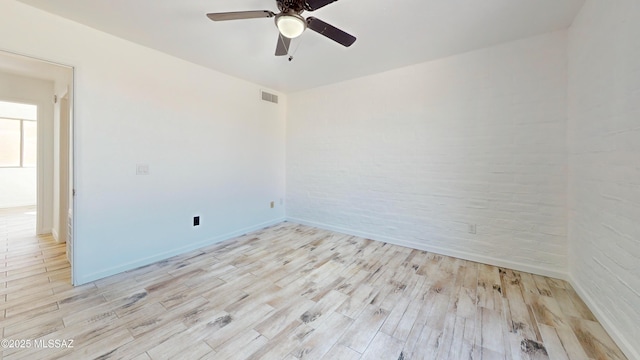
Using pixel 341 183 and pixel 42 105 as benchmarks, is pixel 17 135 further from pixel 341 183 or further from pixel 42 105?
pixel 341 183

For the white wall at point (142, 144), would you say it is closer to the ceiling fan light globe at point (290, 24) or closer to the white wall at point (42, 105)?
the ceiling fan light globe at point (290, 24)

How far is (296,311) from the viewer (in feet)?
6.42

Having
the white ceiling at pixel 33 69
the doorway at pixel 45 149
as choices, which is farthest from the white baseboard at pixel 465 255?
the white ceiling at pixel 33 69

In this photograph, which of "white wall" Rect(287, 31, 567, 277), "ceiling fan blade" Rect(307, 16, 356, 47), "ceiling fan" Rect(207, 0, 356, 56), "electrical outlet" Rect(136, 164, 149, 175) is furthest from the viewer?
"electrical outlet" Rect(136, 164, 149, 175)

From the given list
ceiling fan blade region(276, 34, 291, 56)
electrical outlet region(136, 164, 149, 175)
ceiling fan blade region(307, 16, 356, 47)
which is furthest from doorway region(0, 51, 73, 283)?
ceiling fan blade region(307, 16, 356, 47)

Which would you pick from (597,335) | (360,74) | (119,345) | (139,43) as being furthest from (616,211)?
(139,43)

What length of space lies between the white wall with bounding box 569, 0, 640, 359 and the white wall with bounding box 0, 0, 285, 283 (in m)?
4.09

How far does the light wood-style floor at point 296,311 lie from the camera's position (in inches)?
61.0

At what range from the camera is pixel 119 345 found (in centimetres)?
157

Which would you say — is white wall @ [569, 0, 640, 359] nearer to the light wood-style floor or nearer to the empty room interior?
the empty room interior

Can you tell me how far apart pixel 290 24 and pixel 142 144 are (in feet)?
7.55

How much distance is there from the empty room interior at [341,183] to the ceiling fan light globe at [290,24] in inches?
0.7

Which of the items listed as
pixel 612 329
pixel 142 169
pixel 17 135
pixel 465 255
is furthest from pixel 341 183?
pixel 17 135

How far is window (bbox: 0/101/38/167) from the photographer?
5754mm
